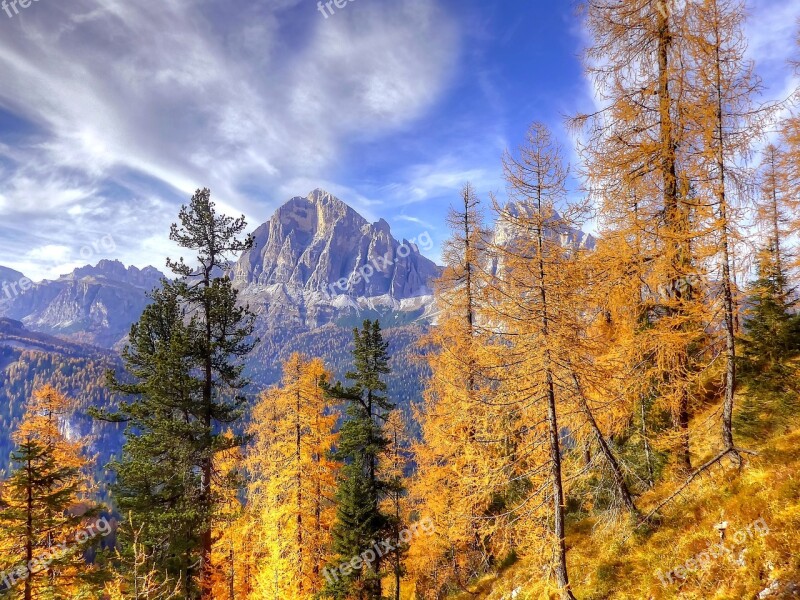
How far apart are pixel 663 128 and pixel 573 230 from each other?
3.32m

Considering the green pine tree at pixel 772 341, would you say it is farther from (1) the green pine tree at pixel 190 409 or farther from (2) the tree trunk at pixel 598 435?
(1) the green pine tree at pixel 190 409

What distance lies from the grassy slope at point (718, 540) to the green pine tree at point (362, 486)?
9.30 meters

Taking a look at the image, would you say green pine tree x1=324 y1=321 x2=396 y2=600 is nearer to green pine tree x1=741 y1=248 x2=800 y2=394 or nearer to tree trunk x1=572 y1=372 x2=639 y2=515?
tree trunk x1=572 y1=372 x2=639 y2=515

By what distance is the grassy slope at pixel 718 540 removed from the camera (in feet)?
19.6

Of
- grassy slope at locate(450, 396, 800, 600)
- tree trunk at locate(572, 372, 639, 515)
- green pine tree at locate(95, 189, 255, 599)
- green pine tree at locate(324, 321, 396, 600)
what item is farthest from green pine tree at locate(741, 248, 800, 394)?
green pine tree at locate(95, 189, 255, 599)

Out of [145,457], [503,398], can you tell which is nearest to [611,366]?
[503,398]

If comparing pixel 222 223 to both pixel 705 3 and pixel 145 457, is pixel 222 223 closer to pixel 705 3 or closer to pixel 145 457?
pixel 145 457

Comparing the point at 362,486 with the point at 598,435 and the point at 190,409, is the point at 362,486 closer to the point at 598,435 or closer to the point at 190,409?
the point at 190,409

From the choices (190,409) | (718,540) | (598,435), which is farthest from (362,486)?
(718,540)

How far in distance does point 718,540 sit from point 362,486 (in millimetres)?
15235

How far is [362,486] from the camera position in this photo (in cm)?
1941

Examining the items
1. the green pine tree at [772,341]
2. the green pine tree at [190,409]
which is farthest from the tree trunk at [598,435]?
the green pine tree at [190,409]

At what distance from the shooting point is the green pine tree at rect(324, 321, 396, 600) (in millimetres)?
18797

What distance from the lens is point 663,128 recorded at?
8.98m
